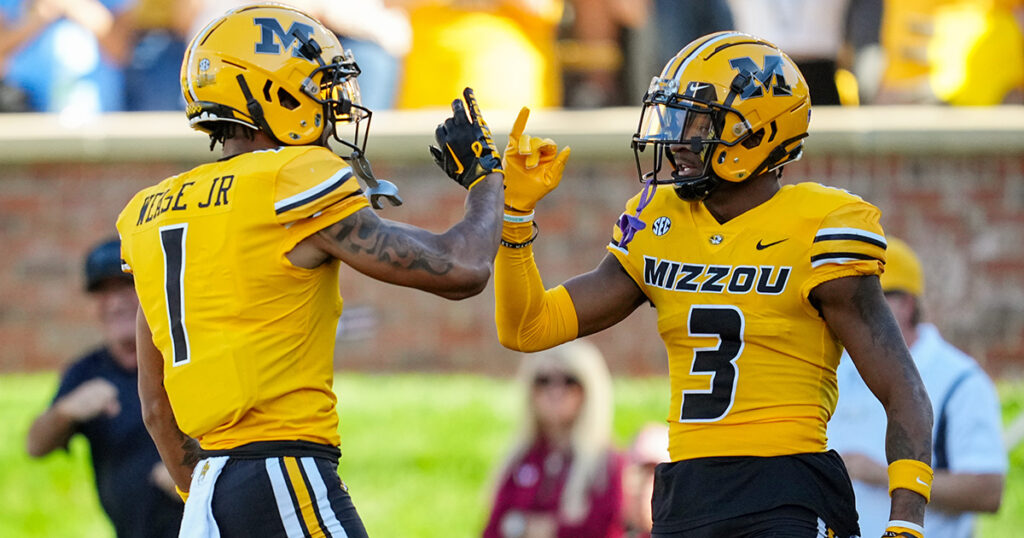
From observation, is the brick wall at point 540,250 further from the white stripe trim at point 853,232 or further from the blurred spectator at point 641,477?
the white stripe trim at point 853,232

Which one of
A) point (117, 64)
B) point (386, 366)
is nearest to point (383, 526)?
point (386, 366)

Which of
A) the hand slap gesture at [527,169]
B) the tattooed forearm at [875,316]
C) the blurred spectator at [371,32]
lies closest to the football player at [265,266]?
the hand slap gesture at [527,169]

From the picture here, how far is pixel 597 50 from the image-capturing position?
1005 centimetres

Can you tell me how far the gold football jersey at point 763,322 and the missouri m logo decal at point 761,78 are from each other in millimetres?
296

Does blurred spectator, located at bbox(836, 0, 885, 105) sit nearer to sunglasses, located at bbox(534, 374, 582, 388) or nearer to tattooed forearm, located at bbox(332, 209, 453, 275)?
sunglasses, located at bbox(534, 374, 582, 388)

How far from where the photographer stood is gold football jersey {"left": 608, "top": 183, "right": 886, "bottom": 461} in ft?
13.8

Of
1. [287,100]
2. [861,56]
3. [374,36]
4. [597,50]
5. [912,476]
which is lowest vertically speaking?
[912,476]

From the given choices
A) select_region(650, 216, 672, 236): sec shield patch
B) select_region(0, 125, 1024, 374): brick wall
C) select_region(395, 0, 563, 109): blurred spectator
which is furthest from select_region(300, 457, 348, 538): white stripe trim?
select_region(395, 0, 563, 109): blurred spectator

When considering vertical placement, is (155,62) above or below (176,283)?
above

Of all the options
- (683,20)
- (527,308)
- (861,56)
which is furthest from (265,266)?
(861,56)

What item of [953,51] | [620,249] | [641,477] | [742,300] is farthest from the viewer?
[953,51]

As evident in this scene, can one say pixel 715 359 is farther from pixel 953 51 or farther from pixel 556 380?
pixel 953 51

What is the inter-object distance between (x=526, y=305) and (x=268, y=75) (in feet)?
3.40

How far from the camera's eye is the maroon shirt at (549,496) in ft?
23.2
